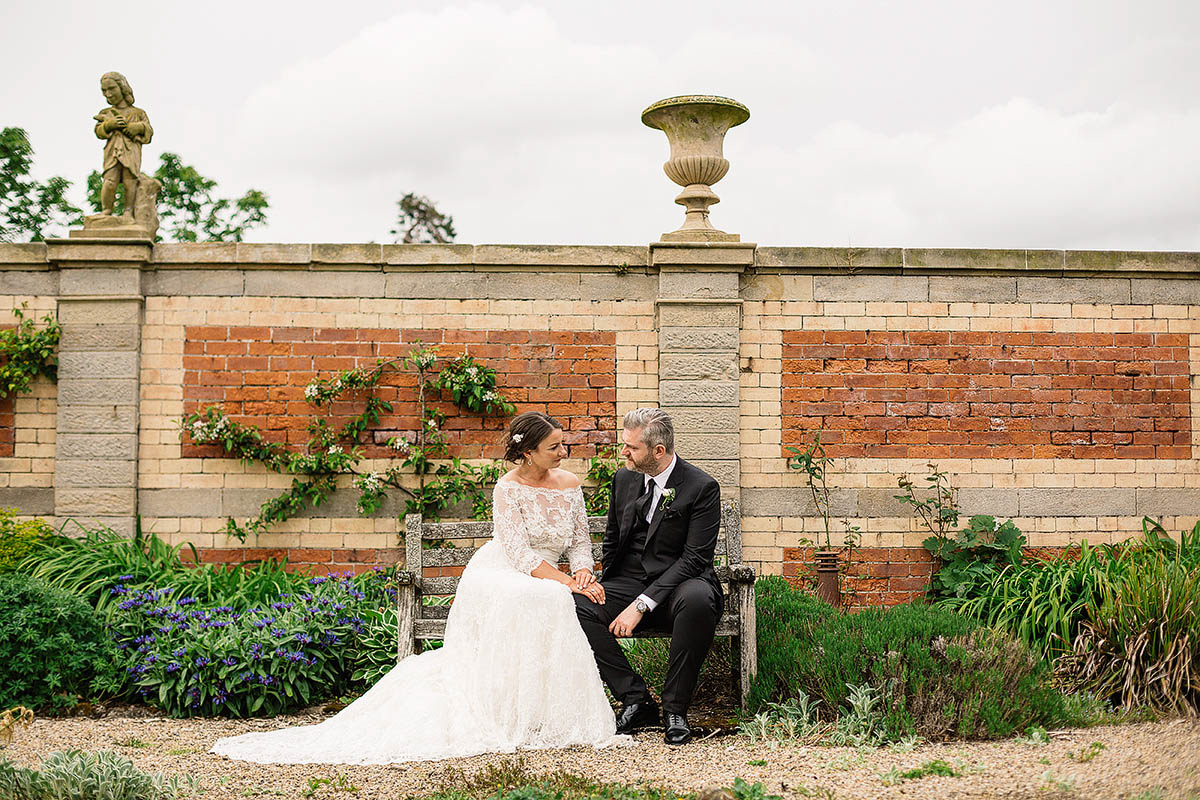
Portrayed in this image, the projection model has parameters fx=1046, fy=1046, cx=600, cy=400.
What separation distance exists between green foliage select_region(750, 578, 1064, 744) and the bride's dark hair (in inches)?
62.9

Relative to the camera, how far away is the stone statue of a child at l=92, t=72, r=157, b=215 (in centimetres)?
759

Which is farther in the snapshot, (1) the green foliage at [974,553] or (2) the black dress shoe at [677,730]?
(1) the green foliage at [974,553]

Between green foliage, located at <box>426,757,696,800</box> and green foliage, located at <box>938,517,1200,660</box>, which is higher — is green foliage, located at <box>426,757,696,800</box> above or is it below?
below

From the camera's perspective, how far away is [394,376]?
7.61 metres

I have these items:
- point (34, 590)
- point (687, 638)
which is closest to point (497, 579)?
point (687, 638)

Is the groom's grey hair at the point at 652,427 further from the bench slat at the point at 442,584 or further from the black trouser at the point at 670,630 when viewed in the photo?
the bench slat at the point at 442,584

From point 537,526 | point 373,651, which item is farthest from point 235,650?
point 537,526

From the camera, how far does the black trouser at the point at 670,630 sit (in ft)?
16.1

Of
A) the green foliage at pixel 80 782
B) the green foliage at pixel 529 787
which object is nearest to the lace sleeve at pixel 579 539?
the green foliage at pixel 529 787

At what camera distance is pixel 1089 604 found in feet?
18.9

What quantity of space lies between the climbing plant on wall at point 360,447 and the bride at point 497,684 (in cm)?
223

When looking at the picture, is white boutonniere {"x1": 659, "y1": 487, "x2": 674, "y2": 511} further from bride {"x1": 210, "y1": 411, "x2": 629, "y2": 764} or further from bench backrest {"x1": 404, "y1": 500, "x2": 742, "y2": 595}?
bench backrest {"x1": 404, "y1": 500, "x2": 742, "y2": 595}

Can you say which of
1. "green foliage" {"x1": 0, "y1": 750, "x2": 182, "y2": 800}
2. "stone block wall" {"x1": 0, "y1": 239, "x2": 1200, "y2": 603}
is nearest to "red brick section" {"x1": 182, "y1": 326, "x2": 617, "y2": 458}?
"stone block wall" {"x1": 0, "y1": 239, "x2": 1200, "y2": 603}

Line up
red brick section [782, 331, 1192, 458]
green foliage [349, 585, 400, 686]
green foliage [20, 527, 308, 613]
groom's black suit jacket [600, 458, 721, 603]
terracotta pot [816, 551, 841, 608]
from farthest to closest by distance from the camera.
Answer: red brick section [782, 331, 1192, 458], terracotta pot [816, 551, 841, 608], green foliage [20, 527, 308, 613], green foliage [349, 585, 400, 686], groom's black suit jacket [600, 458, 721, 603]
